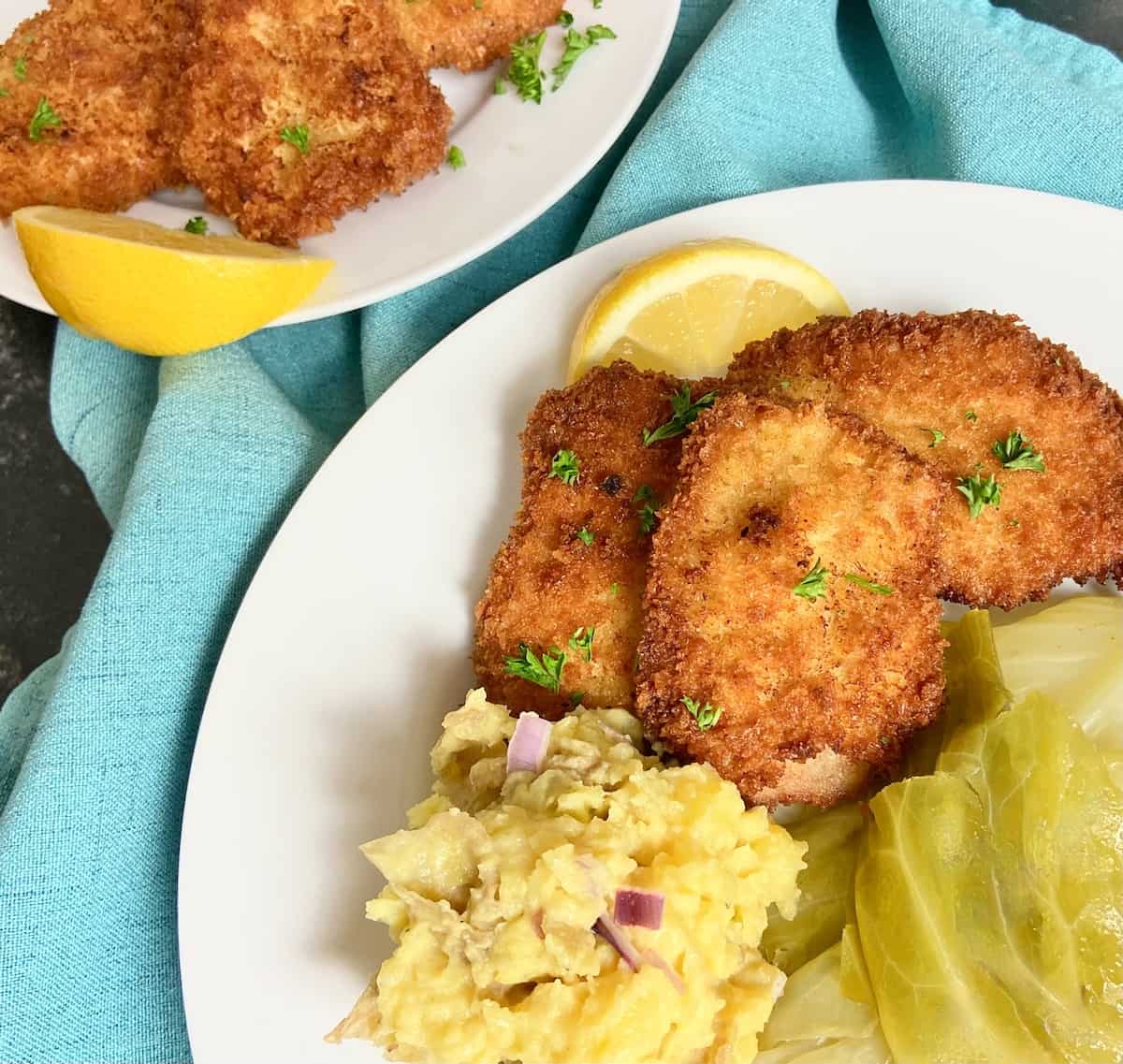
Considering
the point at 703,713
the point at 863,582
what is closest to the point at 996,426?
the point at 863,582

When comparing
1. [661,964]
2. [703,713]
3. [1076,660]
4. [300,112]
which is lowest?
[661,964]

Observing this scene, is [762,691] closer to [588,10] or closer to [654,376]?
[654,376]

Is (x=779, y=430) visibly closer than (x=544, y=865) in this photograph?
No

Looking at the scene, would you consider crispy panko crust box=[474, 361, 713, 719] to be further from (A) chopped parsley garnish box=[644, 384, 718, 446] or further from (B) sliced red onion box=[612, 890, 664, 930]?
(B) sliced red onion box=[612, 890, 664, 930]

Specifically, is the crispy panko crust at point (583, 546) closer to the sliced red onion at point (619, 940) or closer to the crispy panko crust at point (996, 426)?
the crispy panko crust at point (996, 426)

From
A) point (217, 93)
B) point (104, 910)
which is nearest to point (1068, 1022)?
point (104, 910)

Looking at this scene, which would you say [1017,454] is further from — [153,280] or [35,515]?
[35,515]

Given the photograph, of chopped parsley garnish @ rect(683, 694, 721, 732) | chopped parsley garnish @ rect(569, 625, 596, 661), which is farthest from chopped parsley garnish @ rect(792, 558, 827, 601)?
chopped parsley garnish @ rect(569, 625, 596, 661)

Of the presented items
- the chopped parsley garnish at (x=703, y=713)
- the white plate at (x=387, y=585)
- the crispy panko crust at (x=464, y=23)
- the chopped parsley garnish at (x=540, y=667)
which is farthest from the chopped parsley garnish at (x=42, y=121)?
the chopped parsley garnish at (x=703, y=713)
